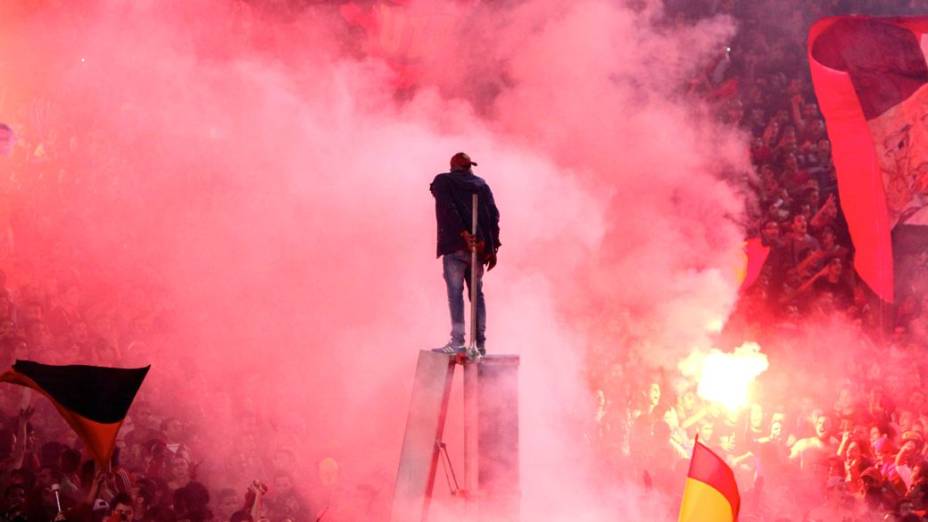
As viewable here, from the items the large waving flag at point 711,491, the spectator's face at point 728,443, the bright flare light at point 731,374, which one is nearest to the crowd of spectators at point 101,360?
the spectator's face at point 728,443

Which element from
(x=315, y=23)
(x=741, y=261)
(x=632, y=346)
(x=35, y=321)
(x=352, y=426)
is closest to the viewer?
(x=35, y=321)

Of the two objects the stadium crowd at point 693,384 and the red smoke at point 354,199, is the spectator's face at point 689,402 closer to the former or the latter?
the stadium crowd at point 693,384

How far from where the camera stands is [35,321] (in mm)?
7590

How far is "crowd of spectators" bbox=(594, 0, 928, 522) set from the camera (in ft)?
29.7

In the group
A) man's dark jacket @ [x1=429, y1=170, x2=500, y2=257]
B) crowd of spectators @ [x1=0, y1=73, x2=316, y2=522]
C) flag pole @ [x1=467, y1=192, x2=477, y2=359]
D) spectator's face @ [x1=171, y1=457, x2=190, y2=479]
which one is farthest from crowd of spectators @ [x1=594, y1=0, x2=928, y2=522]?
man's dark jacket @ [x1=429, y1=170, x2=500, y2=257]

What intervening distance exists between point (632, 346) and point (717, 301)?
1.14 metres

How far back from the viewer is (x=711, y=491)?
4379 millimetres

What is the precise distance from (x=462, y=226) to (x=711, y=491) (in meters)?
1.94

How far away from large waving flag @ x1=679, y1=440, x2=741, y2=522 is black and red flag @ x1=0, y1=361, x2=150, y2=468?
282cm

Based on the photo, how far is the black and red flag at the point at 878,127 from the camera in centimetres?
1053

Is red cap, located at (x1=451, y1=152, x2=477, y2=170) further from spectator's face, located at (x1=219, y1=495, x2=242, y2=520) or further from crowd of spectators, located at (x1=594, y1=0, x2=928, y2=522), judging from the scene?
Answer: crowd of spectators, located at (x1=594, y1=0, x2=928, y2=522)

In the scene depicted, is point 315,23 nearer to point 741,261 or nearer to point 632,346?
point 632,346

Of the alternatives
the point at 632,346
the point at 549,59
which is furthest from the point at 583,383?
the point at 549,59

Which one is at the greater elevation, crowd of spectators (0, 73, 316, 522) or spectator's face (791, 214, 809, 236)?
spectator's face (791, 214, 809, 236)
